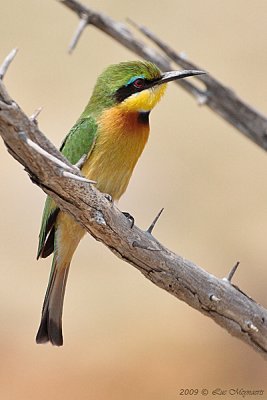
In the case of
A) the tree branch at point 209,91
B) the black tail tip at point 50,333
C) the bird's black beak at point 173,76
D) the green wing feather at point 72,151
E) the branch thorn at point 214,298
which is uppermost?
the tree branch at point 209,91

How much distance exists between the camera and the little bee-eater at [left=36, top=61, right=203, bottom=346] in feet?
8.07

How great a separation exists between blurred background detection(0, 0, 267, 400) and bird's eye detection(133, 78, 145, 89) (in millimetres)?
1456

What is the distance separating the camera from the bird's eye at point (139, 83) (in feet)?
8.25

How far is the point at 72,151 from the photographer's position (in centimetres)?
247

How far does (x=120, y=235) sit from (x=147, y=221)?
2541 millimetres

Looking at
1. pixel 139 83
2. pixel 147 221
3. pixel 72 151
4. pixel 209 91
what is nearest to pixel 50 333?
pixel 72 151

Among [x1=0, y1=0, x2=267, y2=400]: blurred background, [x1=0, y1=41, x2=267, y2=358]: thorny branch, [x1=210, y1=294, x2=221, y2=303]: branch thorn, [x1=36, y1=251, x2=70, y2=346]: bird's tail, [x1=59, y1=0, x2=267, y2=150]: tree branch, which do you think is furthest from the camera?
[x1=0, y1=0, x2=267, y2=400]: blurred background

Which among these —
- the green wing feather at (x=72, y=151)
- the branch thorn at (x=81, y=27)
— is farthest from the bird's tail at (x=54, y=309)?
the branch thorn at (x=81, y=27)

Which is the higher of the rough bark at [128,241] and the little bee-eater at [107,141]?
the little bee-eater at [107,141]

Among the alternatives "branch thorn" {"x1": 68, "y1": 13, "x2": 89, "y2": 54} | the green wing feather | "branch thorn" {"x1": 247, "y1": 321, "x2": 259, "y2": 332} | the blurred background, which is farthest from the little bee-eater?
the blurred background

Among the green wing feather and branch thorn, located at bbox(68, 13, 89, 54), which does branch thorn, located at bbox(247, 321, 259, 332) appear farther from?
branch thorn, located at bbox(68, 13, 89, 54)

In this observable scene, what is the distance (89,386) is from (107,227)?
68.9 inches

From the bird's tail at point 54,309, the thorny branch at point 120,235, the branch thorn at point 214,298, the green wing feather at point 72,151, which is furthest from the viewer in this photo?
the bird's tail at point 54,309

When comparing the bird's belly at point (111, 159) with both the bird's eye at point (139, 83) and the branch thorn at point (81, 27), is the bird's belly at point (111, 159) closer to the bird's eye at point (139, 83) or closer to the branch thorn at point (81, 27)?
the bird's eye at point (139, 83)
